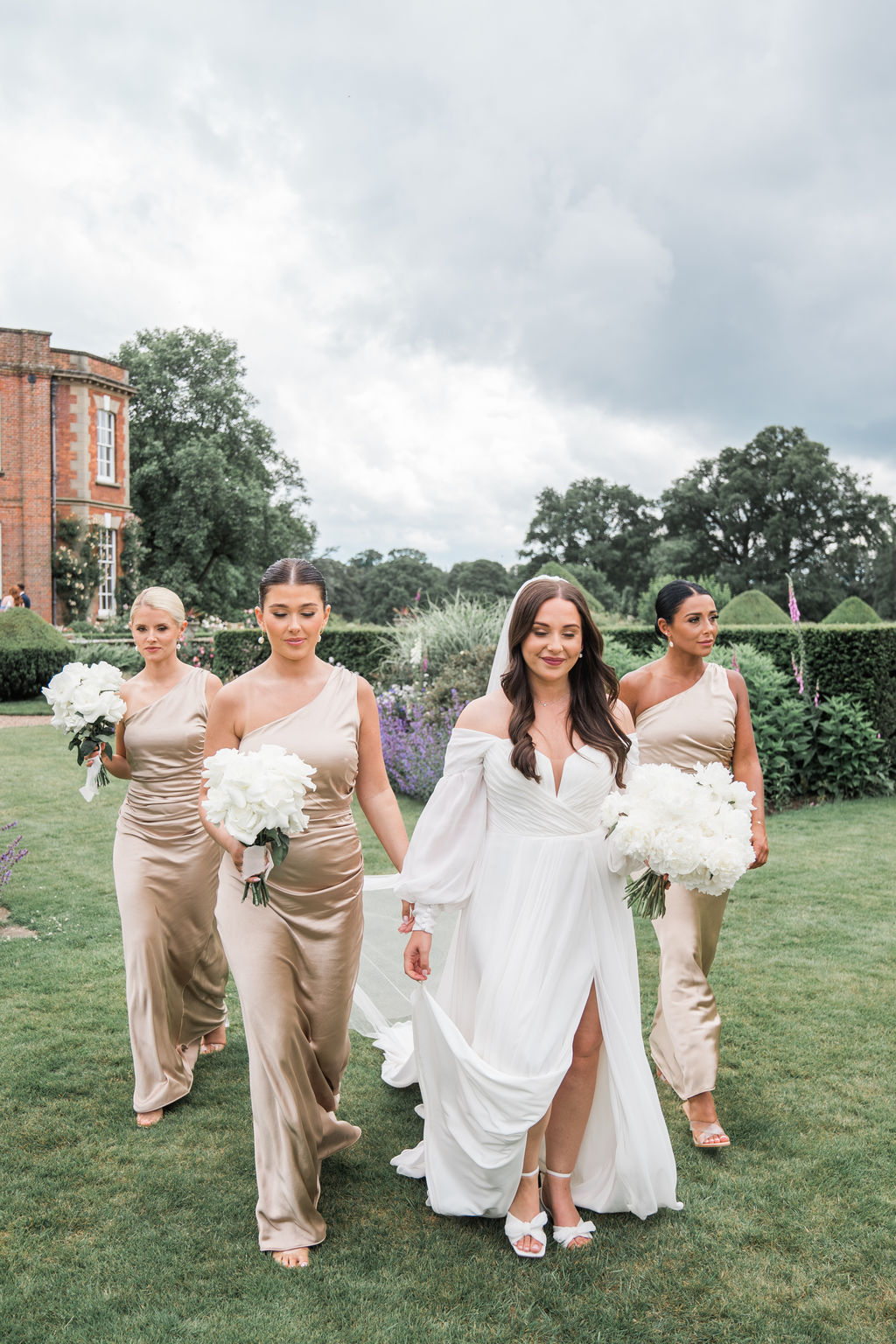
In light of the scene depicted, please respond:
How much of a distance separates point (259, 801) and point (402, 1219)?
165cm

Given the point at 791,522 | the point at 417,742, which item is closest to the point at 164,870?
the point at 417,742

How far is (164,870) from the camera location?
438 centimetres

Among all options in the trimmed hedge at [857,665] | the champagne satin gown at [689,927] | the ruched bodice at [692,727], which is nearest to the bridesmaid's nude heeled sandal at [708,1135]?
the champagne satin gown at [689,927]

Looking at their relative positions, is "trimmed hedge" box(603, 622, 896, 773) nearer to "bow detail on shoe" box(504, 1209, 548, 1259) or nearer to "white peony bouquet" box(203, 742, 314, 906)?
"bow detail on shoe" box(504, 1209, 548, 1259)

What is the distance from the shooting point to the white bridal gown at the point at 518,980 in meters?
3.14

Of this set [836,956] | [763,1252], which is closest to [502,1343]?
[763,1252]

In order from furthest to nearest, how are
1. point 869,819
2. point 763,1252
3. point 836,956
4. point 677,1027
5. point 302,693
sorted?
→ point 869,819
point 836,956
point 677,1027
point 302,693
point 763,1252

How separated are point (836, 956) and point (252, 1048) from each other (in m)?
4.39

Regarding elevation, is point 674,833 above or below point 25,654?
below

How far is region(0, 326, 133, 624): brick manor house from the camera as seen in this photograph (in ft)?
91.9

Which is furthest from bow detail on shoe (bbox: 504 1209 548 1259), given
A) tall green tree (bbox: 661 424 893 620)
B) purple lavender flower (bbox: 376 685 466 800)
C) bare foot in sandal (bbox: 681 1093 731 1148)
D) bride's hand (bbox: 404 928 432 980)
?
tall green tree (bbox: 661 424 893 620)

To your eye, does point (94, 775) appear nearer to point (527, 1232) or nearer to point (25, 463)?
point (527, 1232)

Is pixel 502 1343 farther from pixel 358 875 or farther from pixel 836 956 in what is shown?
pixel 836 956

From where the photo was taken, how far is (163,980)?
430 centimetres
